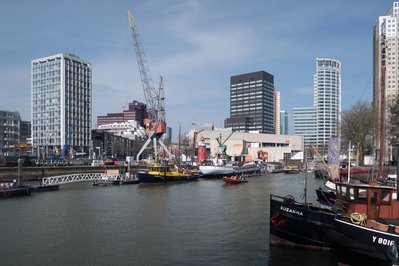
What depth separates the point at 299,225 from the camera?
25.9 m

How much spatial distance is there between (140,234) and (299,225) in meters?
12.3

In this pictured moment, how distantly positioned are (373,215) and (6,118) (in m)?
192

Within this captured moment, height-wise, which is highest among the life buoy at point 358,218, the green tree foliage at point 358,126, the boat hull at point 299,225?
the green tree foliage at point 358,126

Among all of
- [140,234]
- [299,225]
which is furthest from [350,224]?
[140,234]

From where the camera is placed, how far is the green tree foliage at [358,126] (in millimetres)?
102062

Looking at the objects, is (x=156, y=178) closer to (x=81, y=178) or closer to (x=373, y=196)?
(x=81, y=178)

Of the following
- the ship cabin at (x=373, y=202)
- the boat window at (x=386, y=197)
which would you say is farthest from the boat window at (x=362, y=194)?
→ the boat window at (x=386, y=197)

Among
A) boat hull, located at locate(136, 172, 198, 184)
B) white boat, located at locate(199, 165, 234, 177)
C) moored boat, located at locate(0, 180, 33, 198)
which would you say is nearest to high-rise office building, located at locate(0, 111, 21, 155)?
white boat, located at locate(199, 165, 234, 177)

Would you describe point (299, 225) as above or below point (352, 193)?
below

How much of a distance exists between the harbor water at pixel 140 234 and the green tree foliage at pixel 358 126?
6248 cm

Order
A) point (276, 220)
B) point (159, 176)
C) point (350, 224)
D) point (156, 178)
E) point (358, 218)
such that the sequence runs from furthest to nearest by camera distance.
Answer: point (159, 176), point (156, 178), point (276, 220), point (358, 218), point (350, 224)

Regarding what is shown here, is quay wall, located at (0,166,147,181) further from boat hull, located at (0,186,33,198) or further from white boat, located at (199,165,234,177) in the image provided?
boat hull, located at (0,186,33,198)

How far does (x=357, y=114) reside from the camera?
343ft

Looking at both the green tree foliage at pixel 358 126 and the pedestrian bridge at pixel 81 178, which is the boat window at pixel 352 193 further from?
the green tree foliage at pixel 358 126
